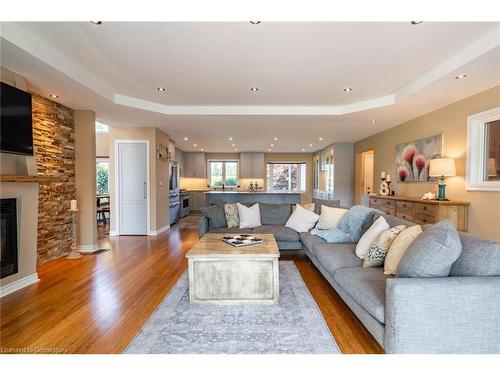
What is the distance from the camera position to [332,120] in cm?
513

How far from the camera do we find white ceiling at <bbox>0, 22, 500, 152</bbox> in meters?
2.32

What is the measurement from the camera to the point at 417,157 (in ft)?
15.7

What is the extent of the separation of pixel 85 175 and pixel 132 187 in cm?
140

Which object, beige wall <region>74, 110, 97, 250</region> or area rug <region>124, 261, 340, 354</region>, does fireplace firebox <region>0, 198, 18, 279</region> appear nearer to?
beige wall <region>74, 110, 97, 250</region>

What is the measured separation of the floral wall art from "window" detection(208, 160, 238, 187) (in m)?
6.39

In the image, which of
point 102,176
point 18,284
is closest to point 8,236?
point 18,284

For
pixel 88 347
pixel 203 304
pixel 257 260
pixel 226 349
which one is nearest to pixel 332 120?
pixel 257 260

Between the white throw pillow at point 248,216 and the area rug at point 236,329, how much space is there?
165cm

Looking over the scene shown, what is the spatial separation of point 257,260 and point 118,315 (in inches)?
52.9

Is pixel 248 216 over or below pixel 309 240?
over

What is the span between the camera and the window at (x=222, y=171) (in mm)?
10492

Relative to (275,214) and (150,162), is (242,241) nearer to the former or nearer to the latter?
(275,214)

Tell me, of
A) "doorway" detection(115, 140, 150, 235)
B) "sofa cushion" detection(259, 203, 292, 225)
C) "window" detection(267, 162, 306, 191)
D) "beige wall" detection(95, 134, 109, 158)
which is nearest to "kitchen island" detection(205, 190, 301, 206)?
"sofa cushion" detection(259, 203, 292, 225)
